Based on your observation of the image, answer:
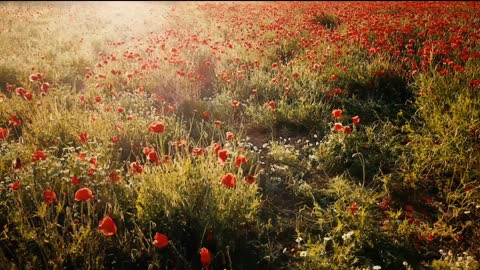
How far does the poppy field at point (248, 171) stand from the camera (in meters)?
2.46

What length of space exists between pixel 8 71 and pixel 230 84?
11.1ft

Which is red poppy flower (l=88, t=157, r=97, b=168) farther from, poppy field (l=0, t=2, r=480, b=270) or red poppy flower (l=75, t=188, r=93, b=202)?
red poppy flower (l=75, t=188, r=93, b=202)

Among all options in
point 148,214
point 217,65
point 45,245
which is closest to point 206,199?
point 148,214

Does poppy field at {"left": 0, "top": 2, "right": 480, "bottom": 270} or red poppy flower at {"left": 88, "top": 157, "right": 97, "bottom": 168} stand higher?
red poppy flower at {"left": 88, "top": 157, "right": 97, "bottom": 168}

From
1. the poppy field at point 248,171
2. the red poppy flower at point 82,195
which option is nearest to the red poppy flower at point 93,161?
the poppy field at point 248,171

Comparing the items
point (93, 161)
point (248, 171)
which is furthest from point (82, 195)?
point (248, 171)

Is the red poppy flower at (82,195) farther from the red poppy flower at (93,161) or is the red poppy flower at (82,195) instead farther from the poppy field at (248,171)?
the red poppy flower at (93,161)

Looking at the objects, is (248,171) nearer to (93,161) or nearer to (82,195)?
(93,161)

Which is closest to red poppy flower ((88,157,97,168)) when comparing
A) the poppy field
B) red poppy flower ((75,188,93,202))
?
the poppy field

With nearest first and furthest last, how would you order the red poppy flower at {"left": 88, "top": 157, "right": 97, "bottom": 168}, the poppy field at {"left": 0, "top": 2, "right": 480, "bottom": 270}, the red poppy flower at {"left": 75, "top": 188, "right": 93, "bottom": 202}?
1. the red poppy flower at {"left": 75, "top": 188, "right": 93, "bottom": 202}
2. the poppy field at {"left": 0, "top": 2, "right": 480, "bottom": 270}
3. the red poppy flower at {"left": 88, "top": 157, "right": 97, "bottom": 168}

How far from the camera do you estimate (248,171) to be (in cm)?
353

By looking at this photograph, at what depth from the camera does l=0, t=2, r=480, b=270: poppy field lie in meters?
2.46

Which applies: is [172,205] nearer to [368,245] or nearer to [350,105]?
[368,245]

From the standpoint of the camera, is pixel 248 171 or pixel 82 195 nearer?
pixel 82 195
